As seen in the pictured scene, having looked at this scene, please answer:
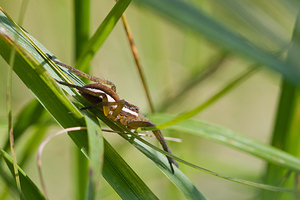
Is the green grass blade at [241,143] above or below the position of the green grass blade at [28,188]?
above

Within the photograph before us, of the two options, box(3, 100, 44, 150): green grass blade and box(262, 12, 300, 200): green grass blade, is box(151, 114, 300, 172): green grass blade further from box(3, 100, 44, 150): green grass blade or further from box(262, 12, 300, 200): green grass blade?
box(3, 100, 44, 150): green grass blade

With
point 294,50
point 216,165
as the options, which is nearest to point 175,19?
point 294,50

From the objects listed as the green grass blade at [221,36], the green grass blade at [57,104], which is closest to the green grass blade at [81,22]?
the green grass blade at [57,104]

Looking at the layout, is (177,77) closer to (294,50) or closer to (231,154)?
(231,154)

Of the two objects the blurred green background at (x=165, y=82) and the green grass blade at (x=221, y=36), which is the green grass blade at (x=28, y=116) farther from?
the green grass blade at (x=221, y=36)

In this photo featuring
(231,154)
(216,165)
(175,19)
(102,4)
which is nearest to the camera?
(175,19)

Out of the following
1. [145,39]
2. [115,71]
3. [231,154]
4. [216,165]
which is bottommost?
[231,154]

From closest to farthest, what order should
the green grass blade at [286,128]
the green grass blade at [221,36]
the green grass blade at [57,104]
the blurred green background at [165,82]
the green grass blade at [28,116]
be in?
the green grass blade at [221,36] < the green grass blade at [57,104] < the green grass blade at [28,116] < the green grass blade at [286,128] < the blurred green background at [165,82]
